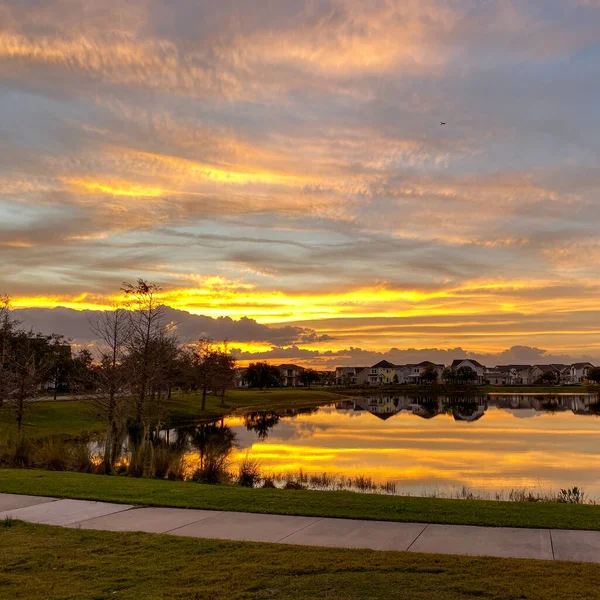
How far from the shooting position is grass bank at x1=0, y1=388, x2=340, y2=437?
37.8 meters

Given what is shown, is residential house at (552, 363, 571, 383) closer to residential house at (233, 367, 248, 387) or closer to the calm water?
residential house at (233, 367, 248, 387)

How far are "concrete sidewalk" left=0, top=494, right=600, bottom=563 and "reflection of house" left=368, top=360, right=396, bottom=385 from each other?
6847 inches

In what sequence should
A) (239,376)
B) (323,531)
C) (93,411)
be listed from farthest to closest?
1. (239,376)
2. (93,411)
3. (323,531)

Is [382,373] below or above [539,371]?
below

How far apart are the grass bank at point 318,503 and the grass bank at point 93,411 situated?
41.2 ft

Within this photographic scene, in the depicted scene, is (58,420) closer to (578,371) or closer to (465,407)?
(465,407)

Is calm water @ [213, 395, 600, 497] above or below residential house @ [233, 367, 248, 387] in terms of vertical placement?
below

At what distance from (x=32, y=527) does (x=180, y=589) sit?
4585mm

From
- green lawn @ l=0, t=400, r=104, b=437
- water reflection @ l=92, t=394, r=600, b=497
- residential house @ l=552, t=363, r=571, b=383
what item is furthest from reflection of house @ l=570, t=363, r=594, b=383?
green lawn @ l=0, t=400, r=104, b=437

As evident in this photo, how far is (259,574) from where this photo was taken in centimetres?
784

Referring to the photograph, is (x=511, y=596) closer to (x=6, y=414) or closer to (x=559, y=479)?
(x=559, y=479)

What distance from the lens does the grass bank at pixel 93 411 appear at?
37.8 m

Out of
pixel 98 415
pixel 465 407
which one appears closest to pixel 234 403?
pixel 465 407

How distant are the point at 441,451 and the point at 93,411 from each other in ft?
57.0
